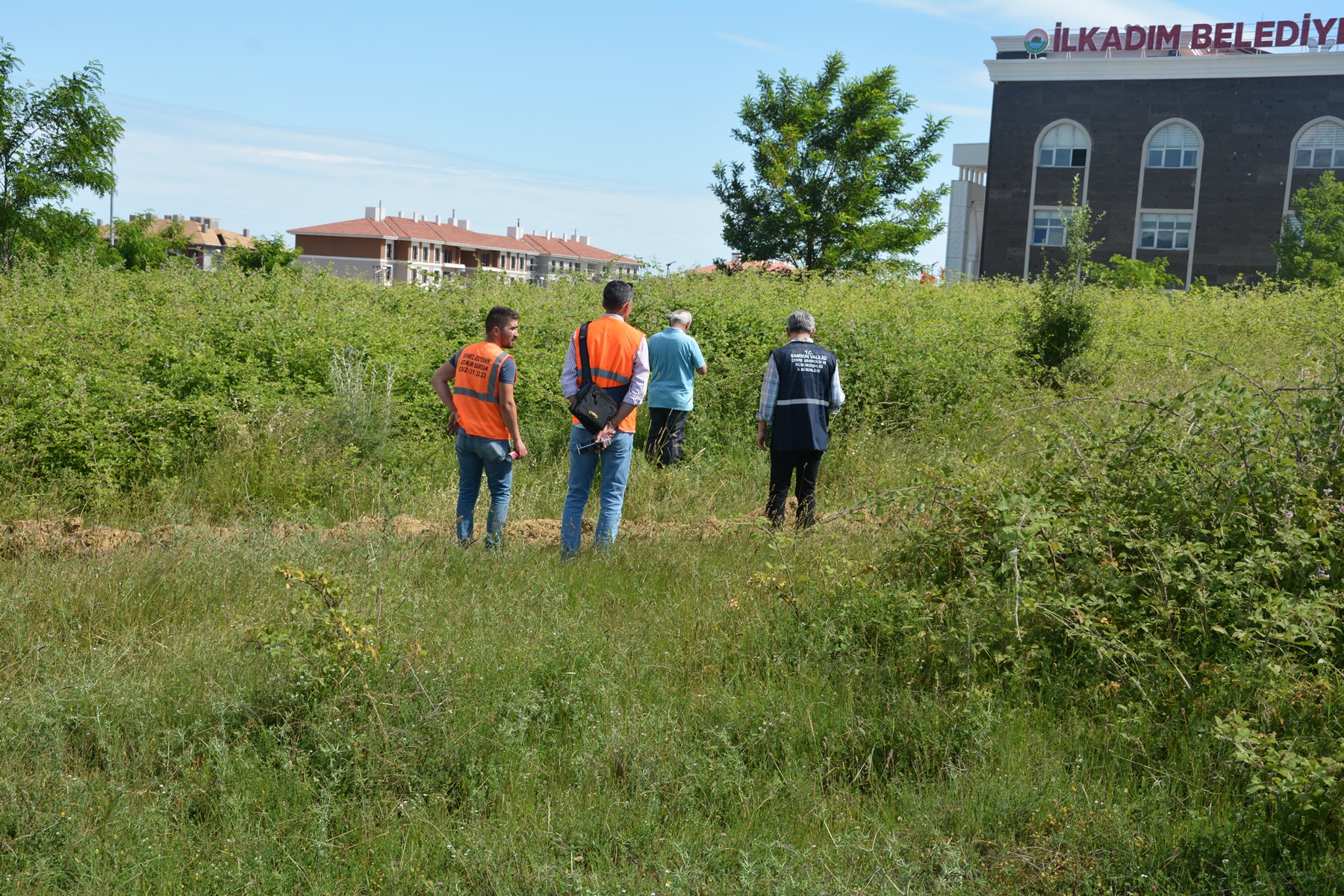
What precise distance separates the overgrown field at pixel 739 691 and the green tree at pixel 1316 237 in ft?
140

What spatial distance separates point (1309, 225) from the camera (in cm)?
4497

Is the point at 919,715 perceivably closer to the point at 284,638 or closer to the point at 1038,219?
the point at 284,638

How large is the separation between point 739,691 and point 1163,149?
2407 inches

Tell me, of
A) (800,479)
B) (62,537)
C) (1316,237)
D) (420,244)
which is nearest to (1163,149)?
(1316,237)

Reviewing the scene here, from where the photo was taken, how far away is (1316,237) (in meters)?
44.3

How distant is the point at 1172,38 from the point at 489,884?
216ft

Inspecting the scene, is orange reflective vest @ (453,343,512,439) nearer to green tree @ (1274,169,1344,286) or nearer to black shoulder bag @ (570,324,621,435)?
black shoulder bag @ (570,324,621,435)

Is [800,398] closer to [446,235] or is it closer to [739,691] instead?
[739,691]

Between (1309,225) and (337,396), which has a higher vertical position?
(1309,225)

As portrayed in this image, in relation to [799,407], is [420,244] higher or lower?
higher

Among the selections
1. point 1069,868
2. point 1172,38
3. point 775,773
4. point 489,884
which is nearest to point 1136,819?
point 1069,868

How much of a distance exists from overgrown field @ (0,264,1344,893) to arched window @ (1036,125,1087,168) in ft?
183

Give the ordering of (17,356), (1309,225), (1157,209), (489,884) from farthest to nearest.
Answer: (1157,209) < (1309,225) < (17,356) < (489,884)

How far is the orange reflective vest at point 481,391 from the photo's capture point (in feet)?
23.8
